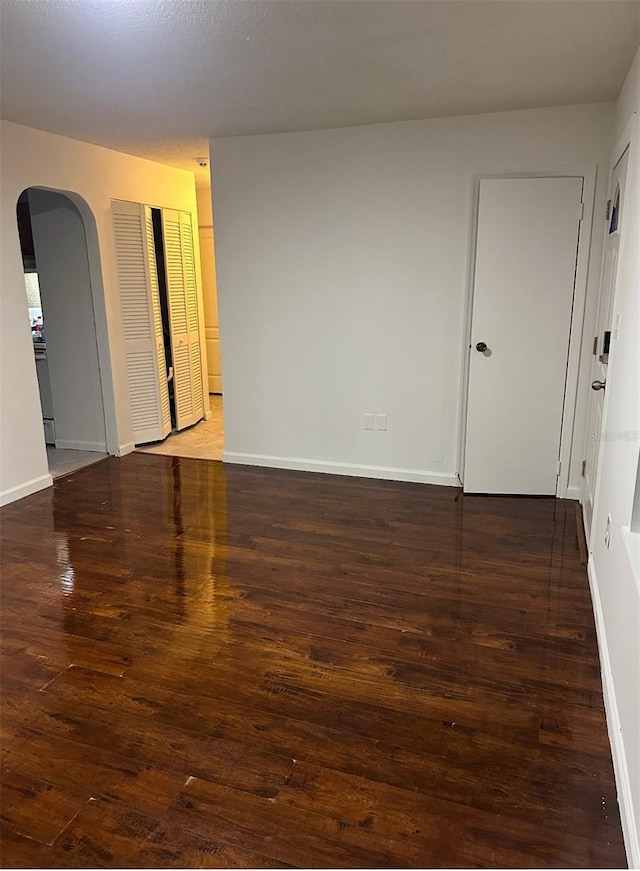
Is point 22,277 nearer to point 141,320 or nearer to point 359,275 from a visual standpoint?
point 141,320

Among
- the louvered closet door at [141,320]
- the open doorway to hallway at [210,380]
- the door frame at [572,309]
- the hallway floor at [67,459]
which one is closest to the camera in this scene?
the door frame at [572,309]

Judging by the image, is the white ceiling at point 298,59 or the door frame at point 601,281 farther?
the door frame at point 601,281

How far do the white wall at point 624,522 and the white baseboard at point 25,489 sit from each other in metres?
3.62

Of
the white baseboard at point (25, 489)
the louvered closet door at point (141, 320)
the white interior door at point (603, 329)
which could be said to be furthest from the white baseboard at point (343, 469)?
the white baseboard at point (25, 489)

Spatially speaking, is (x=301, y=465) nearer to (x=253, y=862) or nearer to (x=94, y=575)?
(x=94, y=575)

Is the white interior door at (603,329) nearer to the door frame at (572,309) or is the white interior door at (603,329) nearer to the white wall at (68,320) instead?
the door frame at (572,309)

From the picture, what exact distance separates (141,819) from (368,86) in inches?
131

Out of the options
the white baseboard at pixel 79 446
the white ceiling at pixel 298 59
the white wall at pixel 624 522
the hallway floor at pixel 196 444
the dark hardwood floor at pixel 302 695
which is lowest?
the dark hardwood floor at pixel 302 695

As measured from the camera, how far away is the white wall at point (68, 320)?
484 centimetres

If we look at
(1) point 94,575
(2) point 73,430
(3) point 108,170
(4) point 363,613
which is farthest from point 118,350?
(4) point 363,613

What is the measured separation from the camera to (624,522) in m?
2.16

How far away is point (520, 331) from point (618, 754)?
268 cm

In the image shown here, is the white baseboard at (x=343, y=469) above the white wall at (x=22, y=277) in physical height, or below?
below

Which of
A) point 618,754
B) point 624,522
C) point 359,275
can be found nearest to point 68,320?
point 359,275
